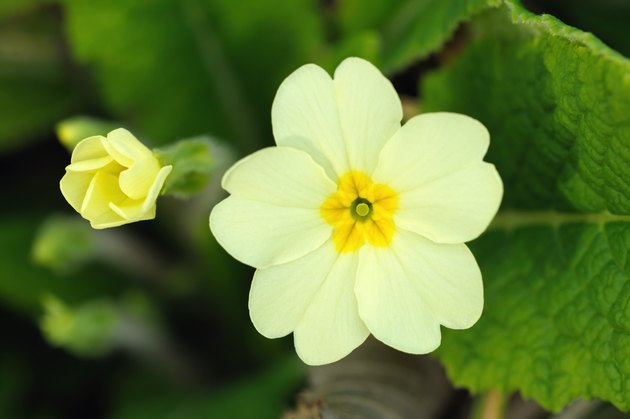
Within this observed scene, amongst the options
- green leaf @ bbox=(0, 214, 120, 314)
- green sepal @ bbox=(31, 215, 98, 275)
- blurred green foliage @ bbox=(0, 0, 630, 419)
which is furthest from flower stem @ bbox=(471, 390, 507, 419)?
green leaf @ bbox=(0, 214, 120, 314)

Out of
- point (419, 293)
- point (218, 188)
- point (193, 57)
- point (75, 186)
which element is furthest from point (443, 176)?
point (193, 57)

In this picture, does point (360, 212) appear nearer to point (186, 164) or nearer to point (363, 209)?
point (363, 209)

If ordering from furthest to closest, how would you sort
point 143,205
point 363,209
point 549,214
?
1. point 549,214
2. point 363,209
3. point 143,205

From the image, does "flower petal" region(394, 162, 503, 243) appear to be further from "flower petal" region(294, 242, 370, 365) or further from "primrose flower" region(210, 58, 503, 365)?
"flower petal" region(294, 242, 370, 365)

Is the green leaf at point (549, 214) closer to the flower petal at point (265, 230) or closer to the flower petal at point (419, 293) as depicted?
the flower petal at point (419, 293)

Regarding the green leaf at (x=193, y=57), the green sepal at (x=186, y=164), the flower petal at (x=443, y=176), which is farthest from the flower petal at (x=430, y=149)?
the green leaf at (x=193, y=57)

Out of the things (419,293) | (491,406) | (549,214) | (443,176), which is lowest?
(491,406)
